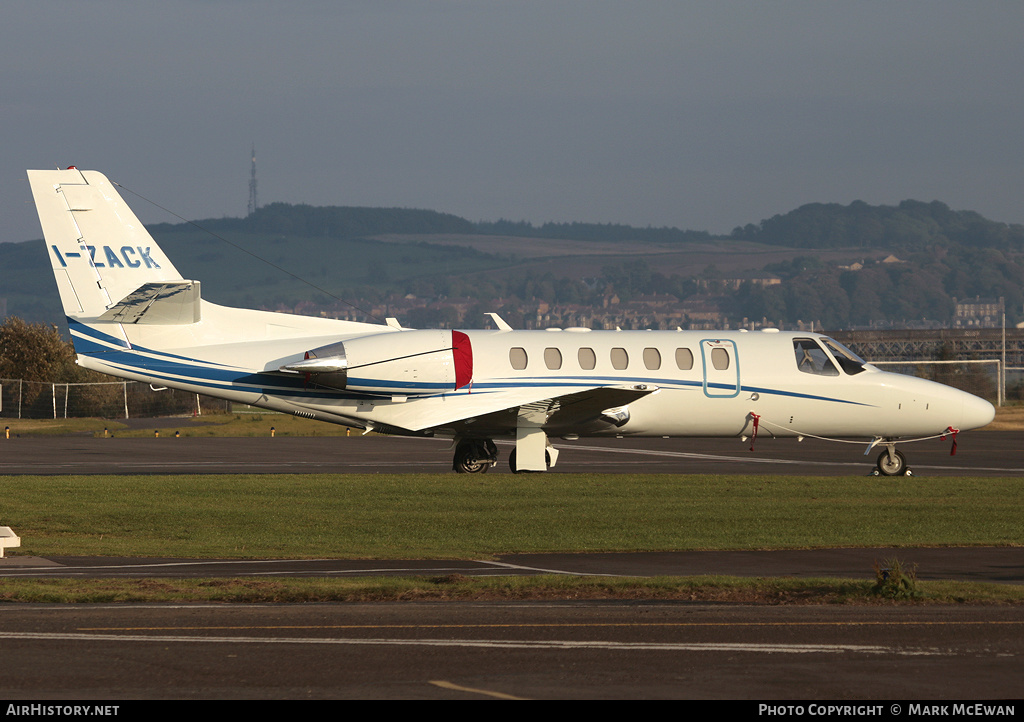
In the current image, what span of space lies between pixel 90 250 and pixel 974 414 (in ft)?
67.1

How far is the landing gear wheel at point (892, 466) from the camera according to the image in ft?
95.9

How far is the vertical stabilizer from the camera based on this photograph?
27172 mm

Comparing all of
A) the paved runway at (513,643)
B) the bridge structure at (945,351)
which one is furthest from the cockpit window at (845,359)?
the bridge structure at (945,351)

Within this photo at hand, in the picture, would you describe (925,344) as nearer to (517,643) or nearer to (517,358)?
(517,358)

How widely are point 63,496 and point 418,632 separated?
14.3 m

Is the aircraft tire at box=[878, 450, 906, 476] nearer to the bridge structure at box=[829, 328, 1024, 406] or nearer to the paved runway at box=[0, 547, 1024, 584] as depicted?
the paved runway at box=[0, 547, 1024, 584]

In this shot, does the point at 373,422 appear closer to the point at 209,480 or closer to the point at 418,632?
the point at 209,480

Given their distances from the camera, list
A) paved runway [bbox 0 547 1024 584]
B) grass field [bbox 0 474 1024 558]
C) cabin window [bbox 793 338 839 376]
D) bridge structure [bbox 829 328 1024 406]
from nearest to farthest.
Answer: paved runway [bbox 0 547 1024 584], grass field [bbox 0 474 1024 558], cabin window [bbox 793 338 839 376], bridge structure [bbox 829 328 1024 406]

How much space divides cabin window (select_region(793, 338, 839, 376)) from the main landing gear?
7530 mm

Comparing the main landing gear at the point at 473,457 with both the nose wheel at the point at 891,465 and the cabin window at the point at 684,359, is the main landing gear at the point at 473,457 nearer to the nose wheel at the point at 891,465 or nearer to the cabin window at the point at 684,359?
the cabin window at the point at 684,359

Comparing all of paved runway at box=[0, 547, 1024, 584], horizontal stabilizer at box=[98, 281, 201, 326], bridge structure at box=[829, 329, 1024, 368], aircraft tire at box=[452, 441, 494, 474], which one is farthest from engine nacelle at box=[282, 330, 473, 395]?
bridge structure at box=[829, 329, 1024, 368]

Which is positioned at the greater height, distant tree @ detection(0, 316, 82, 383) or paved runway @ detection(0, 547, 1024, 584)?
distant tree @ detection(0, 316, 82, 383)

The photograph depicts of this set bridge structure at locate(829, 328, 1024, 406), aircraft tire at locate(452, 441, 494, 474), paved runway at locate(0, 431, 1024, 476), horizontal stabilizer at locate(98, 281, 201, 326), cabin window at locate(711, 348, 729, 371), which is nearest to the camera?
horizontal stabilizer at locate(98, 281, 201, 326)

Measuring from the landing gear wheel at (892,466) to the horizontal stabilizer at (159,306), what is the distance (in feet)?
51.4
